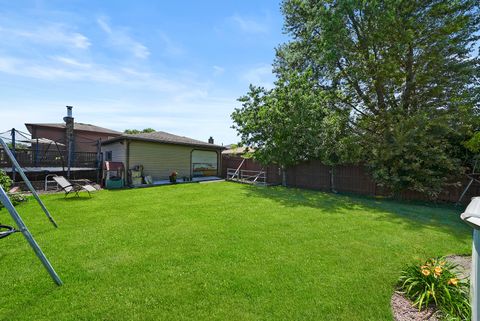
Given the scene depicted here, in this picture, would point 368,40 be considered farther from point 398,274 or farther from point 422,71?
point 398,274

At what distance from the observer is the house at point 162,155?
1344cm

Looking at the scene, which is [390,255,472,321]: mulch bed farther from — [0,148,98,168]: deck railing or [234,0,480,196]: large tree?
[0,148,98,168]: deck railing

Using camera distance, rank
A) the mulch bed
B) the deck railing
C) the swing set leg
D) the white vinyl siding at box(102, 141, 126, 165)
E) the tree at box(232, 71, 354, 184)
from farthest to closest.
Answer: the white vinyl siding at box(102, 141, 126, 165)
the tree at box(232, 71, 354, 184)
the deck railing
the swing set leg
the mulch bed

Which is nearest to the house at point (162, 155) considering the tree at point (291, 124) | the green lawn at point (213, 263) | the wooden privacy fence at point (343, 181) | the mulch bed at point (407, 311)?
the tree at point (291, 124)

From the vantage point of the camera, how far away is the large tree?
944 centimetres

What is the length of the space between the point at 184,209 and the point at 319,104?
947cm

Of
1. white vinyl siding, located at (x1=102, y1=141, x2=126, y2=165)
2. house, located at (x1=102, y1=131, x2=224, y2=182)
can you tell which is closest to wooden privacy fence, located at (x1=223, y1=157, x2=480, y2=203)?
house, located at (x1=102, y1=131, x2=224, y2=182)

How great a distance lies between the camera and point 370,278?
3.23 m

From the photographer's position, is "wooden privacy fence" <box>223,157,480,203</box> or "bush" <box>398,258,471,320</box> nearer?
"bush" <box>398,258,471,320</box>

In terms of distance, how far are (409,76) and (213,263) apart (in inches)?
496

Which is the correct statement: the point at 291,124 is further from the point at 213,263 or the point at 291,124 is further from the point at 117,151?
the point at 117,151

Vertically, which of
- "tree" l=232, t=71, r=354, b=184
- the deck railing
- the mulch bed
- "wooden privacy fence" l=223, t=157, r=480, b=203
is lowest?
the mulch bed

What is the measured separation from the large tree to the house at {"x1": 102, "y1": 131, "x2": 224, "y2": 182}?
33.6 ft

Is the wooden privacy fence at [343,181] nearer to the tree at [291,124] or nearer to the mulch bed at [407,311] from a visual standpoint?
the tree at [291,124]
